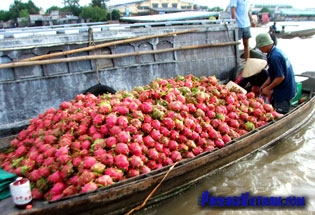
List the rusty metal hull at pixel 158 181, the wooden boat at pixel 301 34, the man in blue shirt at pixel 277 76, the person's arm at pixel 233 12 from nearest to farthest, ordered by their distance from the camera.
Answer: the rusty metal hull at pixel 158 181
the man in blue shirt at pixel 277 76
the person's arm at pixel 233 12
the wooden boat at pixel 301 34

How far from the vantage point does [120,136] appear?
3773 millimetres

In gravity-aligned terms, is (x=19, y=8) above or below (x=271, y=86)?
above

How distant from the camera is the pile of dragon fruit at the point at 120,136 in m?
3.51

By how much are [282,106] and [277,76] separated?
745 millimetres

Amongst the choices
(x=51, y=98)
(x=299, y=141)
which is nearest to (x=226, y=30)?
(x=299, y=141)

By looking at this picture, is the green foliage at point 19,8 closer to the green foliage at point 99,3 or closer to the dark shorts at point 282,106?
the green foliage at point 99,3

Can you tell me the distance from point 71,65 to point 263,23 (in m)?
66.9

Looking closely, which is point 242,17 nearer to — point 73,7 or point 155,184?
point 155,184

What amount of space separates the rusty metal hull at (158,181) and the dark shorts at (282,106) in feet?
1.37

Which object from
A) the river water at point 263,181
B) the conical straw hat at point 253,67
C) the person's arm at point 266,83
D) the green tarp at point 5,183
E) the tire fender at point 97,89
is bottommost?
the river water at point 263,181

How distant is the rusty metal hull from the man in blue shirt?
510mm

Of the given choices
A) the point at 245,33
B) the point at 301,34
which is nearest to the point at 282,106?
the point at 245,33

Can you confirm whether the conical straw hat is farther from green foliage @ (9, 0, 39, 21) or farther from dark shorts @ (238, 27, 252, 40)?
green foliage @ (9, 0, 39, 21)

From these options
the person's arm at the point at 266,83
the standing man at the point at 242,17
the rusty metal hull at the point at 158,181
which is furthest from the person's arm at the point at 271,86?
the standing man at the point at 242,17
